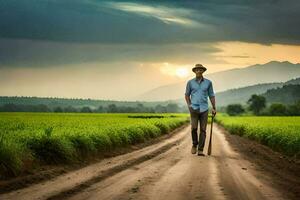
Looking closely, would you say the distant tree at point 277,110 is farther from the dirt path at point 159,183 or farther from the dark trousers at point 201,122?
the dirt path at point 159,183

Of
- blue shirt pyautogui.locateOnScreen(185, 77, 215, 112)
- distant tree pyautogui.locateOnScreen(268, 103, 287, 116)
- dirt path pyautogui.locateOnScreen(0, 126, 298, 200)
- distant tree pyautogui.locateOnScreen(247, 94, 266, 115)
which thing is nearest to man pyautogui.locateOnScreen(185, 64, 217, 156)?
blue shirt pyautogui.locateOnScreen(185, 77, 215, 112)

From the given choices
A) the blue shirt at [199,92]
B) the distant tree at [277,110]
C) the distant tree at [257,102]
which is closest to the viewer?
the blue shirt at [199,92]

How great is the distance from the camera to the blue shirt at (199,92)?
63.0ft

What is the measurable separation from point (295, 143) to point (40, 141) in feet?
37.8

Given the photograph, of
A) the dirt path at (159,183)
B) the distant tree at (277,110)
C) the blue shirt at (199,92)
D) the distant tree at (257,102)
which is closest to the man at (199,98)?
the blue shirt at (199,92)

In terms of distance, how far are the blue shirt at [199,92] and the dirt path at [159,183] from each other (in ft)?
12.9

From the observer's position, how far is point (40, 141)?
49.2 ft

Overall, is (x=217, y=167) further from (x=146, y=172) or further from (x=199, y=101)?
(x=199, y=101)

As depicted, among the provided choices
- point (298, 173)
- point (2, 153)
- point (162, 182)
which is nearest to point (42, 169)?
point (2, 153)

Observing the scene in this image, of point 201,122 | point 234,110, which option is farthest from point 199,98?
point 234,110

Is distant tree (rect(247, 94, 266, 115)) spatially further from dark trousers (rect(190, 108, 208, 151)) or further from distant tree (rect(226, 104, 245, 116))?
dark trousers (rect(190, 108, 208, 151))

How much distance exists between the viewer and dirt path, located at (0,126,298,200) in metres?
9.50

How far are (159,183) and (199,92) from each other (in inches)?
338

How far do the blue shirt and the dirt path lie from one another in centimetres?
394
